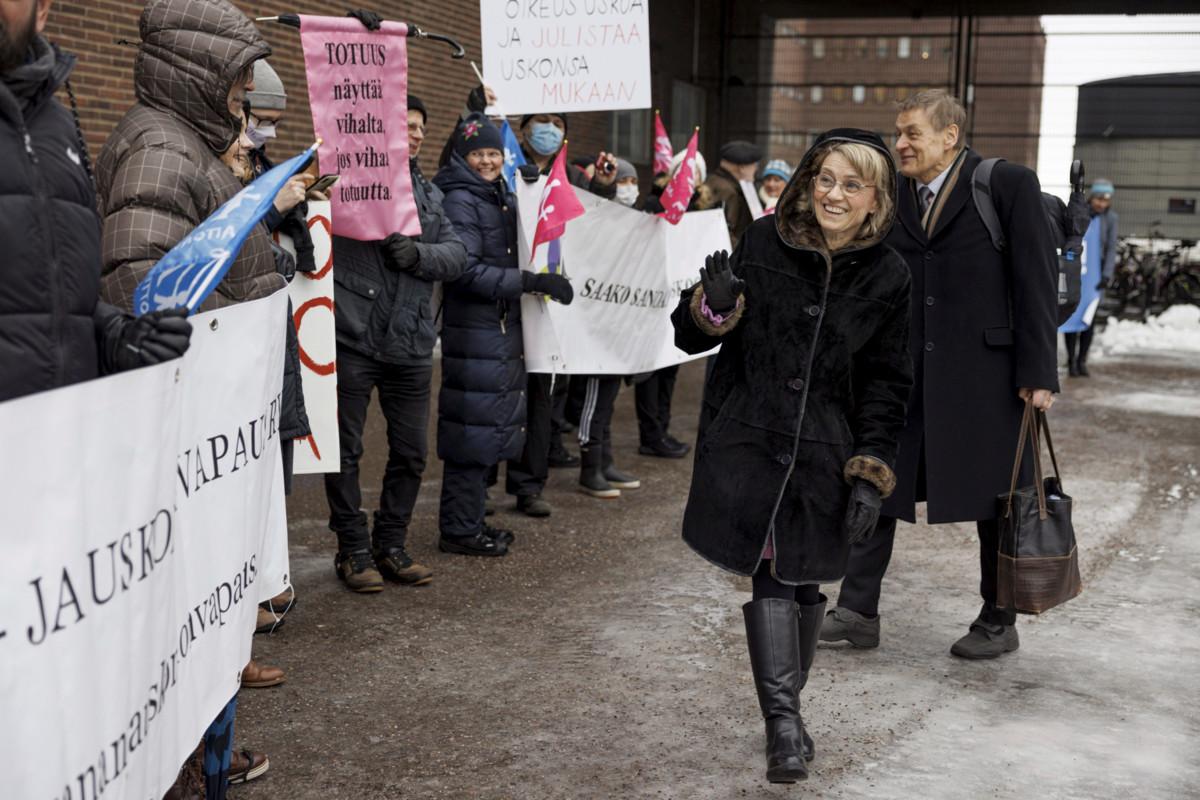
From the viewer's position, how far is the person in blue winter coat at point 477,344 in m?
5.91

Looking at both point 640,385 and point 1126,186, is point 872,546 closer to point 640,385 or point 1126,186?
point 640,385

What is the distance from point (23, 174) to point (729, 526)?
6.96ft

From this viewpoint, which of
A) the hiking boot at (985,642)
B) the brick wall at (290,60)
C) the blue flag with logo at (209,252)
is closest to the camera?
the blue flag with logo at (209,252)

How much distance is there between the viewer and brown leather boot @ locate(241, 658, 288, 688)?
14.2ft

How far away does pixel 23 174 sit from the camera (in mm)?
2350

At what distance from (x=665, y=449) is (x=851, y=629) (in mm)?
3853

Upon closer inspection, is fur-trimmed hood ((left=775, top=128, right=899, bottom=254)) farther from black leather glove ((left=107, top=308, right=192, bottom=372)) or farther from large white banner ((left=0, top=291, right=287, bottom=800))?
black leather glove ((left=107, top=308, right=192, bottom=372))

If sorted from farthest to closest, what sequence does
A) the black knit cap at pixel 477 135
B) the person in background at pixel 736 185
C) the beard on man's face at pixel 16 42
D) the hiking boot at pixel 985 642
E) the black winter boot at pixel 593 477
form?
the person in background at pixel 736 185
the black winter boot at pixel 593 477
the black knit cap at pixel 477 135
the hiking boot at pixel 985 642
the beard on man's face at pixel 16 42

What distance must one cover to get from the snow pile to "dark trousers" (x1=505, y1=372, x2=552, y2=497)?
11.3 m

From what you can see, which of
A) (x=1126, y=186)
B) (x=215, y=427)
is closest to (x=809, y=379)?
(x=215, y=427)

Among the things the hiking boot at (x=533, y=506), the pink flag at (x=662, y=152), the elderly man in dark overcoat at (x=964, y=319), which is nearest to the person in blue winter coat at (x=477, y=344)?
the hiking boot at (x=533, y=506)

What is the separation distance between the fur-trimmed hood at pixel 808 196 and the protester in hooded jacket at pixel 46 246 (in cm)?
187

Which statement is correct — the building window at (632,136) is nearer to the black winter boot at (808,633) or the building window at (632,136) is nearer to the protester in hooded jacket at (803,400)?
the protester in hooded jacket at (803,400)

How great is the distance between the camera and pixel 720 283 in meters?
3.58
